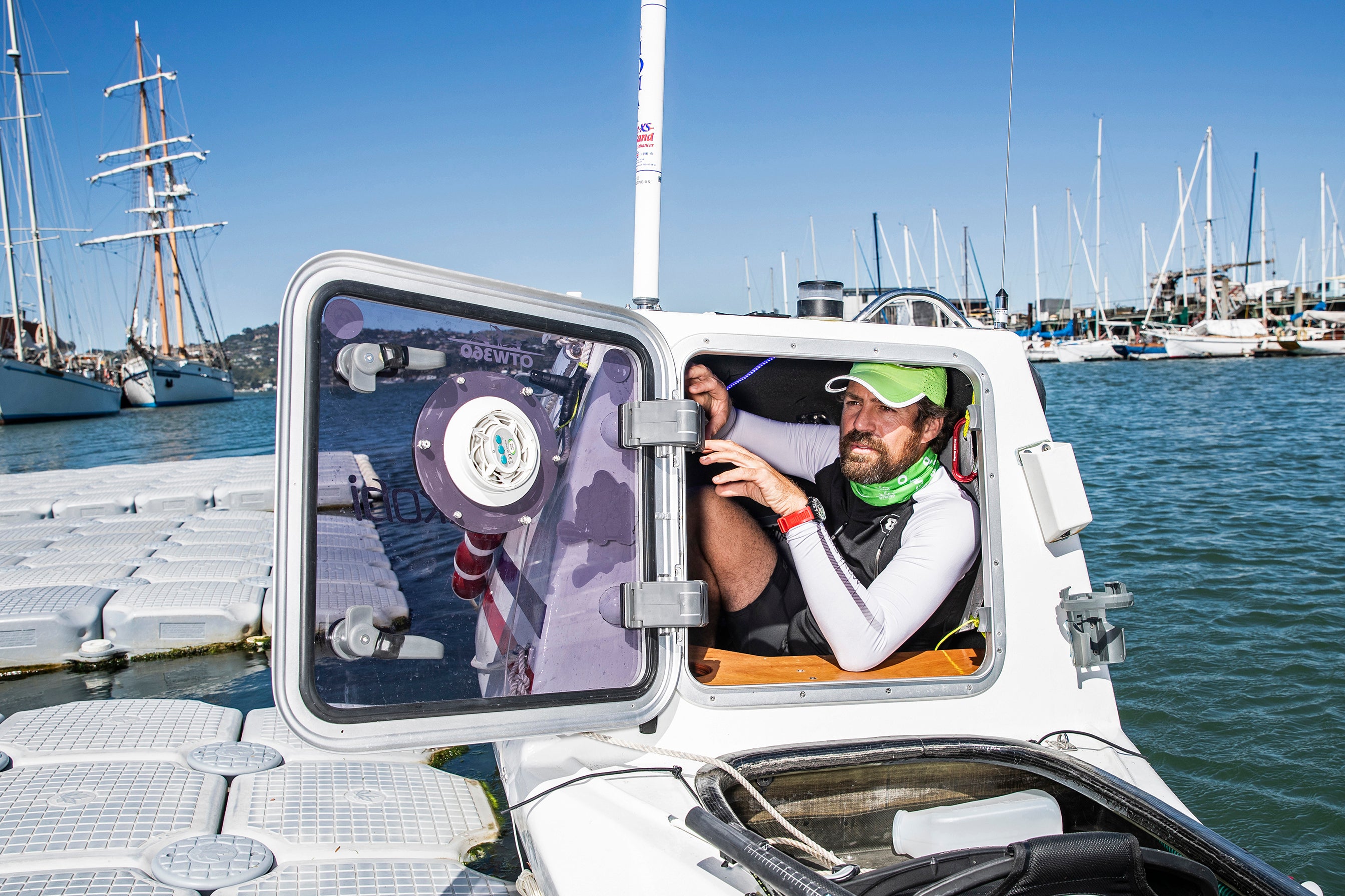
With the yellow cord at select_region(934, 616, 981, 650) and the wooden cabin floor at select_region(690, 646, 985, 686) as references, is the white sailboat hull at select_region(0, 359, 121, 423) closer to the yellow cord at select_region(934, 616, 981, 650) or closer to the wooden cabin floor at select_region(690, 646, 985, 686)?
the wooden cabin floor at select_region(690, 646, 985, 686)

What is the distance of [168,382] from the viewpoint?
5209cm

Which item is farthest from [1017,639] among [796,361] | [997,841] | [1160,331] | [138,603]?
[1160,331]

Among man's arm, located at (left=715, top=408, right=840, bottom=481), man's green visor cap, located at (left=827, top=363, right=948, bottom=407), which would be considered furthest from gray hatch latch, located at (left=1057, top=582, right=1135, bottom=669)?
man's arm, located at (left=715, top=408, right=840, bottom=481)

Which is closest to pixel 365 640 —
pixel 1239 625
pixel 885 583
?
pixel 885 583

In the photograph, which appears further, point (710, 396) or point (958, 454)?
point (710, 396)

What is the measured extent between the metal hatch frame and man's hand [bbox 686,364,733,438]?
780 mm

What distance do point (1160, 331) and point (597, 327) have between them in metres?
63.4

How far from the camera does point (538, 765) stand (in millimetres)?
2344

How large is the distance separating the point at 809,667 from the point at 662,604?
842mm

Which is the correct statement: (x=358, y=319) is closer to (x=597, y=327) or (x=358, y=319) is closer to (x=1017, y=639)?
(x=597, y=327)

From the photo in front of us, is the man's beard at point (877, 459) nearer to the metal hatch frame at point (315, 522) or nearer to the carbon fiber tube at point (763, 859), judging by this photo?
the metal hatch frame at point (315, 522)

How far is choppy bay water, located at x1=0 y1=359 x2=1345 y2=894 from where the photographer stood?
444cm

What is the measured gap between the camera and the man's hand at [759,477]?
2.71 metres

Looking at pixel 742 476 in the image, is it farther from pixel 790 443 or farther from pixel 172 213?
pixel 172 213
